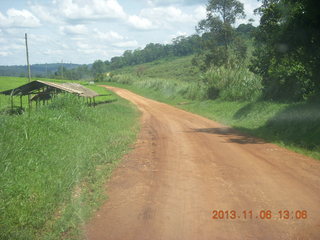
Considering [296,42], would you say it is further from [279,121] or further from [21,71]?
[21,71]

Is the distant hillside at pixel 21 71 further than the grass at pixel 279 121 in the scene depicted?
Yes

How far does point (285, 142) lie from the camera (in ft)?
40.5

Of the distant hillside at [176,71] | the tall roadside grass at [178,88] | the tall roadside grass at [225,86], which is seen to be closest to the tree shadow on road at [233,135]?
the tall roadside grass at [225,86]

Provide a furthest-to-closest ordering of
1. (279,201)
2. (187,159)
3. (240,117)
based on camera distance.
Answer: (240,117), (187,159), (279,201)

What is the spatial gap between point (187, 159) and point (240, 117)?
10642 mm

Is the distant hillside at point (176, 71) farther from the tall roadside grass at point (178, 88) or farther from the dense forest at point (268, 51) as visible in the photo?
the dense forest at point (268, 51)

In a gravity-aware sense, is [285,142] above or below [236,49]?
below

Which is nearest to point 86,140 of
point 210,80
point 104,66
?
point 210,80

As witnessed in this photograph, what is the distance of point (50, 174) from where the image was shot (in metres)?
7.41

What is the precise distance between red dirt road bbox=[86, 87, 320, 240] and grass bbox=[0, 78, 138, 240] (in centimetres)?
37

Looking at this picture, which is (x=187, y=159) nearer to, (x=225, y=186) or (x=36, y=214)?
(x=225, y=186)
